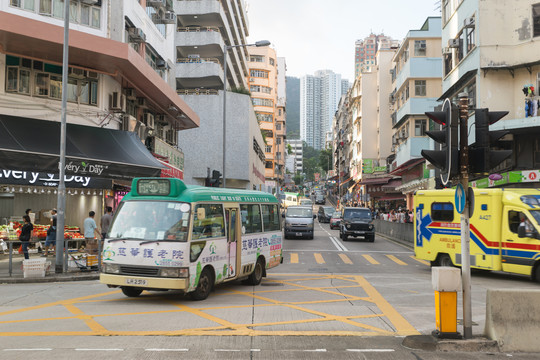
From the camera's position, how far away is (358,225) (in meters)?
31.7

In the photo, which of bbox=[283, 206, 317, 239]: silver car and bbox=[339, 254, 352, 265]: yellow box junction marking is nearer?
bbox=[339, 254, 352, 265]: yellow box junction marking

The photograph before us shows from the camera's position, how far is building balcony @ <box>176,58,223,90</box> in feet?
140

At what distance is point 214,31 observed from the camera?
4331 centimetres

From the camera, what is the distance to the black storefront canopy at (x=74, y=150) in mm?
16875

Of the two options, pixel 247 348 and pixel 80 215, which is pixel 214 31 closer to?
pixel 80 215

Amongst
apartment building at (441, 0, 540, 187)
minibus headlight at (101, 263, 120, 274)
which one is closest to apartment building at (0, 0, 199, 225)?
minibus headlight at (101, 263, 120, 274)

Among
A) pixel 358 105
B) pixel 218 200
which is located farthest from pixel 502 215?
pixel 358 105

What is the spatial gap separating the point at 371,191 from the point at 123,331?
211ft

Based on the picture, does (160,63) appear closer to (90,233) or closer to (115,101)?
(115,101)

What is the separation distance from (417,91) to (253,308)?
1514 inches

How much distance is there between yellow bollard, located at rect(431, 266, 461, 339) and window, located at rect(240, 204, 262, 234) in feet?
21.5

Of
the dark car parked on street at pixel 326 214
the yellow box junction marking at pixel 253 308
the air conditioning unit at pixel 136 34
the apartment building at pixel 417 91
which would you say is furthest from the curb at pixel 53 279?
the dark car parked on street at pixel 326 214

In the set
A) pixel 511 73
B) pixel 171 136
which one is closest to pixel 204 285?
pixel 511 73

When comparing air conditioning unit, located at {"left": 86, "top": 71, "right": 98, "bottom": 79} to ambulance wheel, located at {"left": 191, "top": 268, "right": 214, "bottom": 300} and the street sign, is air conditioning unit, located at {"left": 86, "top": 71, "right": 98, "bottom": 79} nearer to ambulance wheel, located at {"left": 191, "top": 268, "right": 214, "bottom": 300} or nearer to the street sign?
ambulance wheel, located at {"left": 191, "top": 268, "right": 214, "bottom": 300}
